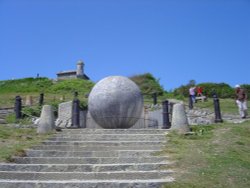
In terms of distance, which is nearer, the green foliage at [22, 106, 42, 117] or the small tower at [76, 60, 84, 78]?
the green foliage at [22, 106, 42, 117]

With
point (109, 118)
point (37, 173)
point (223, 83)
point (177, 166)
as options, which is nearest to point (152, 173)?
point (177, 166)

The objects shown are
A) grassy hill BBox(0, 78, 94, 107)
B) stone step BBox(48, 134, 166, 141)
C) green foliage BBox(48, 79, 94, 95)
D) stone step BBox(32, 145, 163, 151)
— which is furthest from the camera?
green foliage BBox(48, 79, 94, 95)

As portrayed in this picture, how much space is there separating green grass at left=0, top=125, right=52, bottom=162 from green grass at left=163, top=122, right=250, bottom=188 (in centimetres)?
381

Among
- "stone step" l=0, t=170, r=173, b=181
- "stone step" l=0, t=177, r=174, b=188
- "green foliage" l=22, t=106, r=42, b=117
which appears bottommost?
"stone step" l=0, t=177, r=174, b=188

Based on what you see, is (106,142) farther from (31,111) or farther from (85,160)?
(31,111)

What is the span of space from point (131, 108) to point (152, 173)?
6.90 meters

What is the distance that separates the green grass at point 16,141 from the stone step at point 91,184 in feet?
6.56

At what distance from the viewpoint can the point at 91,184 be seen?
24.9 ft

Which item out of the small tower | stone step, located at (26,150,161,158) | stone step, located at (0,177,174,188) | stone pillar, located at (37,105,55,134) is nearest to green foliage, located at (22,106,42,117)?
stone pillar, located at (37,105,55,134)

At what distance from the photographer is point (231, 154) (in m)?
9.86

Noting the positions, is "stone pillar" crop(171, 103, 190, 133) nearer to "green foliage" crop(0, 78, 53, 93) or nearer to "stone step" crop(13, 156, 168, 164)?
"stone step" crop(13, 156, 168, 164)

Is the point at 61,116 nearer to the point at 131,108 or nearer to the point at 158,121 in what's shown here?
the point at 158,121

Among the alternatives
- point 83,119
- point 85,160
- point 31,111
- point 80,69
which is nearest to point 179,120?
point 85,160

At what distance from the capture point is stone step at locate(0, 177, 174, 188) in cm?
748
